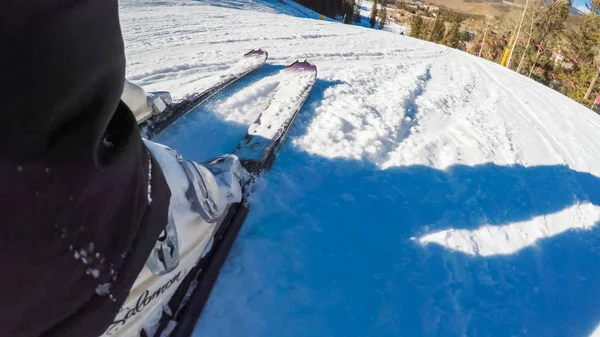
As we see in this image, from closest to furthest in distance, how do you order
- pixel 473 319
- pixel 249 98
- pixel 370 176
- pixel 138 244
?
pixel 138 244
pixel 473 319
pixel 370 176
pixel 249 98

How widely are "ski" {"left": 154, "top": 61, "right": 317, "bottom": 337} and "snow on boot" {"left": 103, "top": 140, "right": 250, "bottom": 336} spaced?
0.10 meters

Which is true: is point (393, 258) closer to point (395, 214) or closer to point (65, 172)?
point (395, 214)

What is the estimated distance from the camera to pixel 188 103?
9.29ft

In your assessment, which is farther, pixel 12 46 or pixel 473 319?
pixel 473 319

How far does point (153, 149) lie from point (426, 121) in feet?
10.2

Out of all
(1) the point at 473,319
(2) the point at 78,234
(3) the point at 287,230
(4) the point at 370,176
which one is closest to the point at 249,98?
(4) the point at 370,176

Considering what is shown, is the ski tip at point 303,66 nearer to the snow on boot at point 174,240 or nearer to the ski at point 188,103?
the ski at point 188,103

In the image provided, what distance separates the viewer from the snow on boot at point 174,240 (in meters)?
0.92

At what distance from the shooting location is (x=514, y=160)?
3.26 meters

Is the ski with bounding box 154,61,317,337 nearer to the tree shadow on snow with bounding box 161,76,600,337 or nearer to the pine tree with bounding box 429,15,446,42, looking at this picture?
the tree shadow on snow with bounding box 161,76,600,337

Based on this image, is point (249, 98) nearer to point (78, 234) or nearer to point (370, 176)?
point (370, 176)

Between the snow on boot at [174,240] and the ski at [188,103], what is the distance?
3.72 feet

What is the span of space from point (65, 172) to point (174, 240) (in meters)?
0.42

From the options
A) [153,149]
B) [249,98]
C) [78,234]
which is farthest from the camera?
[249,98]
